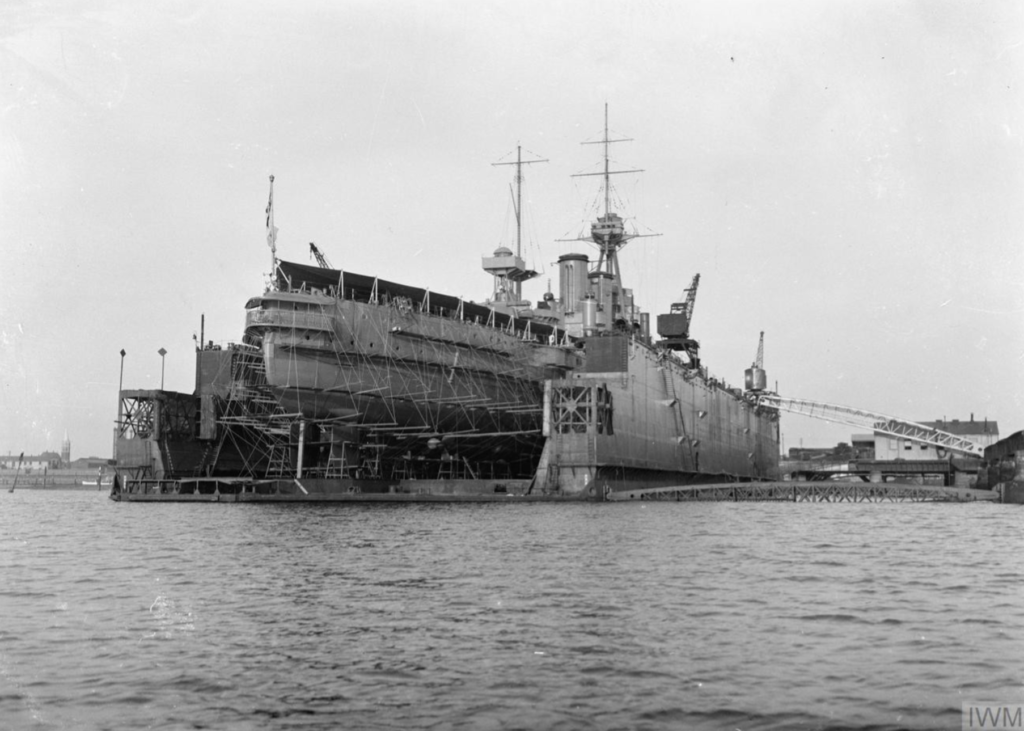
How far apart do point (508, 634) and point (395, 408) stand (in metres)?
48.8

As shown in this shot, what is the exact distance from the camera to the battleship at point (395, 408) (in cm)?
6116

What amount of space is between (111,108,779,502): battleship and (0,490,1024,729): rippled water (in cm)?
3040

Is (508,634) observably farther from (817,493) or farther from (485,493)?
(817,493)

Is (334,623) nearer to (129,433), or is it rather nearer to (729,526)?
(729,526)

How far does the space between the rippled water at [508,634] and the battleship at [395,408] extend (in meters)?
30.4

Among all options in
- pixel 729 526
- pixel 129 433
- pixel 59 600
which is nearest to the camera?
pixel 59 600

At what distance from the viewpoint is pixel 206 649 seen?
48.5ft

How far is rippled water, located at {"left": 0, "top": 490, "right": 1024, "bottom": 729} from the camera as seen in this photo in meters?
11.7

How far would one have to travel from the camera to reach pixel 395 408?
6406 centimetres

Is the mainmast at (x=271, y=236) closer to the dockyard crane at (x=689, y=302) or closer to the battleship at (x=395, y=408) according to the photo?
the battleship at (x=395, y=408)

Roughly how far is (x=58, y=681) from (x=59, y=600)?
7181 millimetres

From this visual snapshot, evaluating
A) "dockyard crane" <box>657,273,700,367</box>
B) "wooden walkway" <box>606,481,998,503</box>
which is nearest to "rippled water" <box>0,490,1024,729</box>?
"wooden walkway" <box>606,481,998,503</box>

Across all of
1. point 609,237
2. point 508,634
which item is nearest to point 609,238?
point 609,237

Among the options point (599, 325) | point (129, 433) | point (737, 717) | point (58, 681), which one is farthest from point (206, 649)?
point (599, 325)
